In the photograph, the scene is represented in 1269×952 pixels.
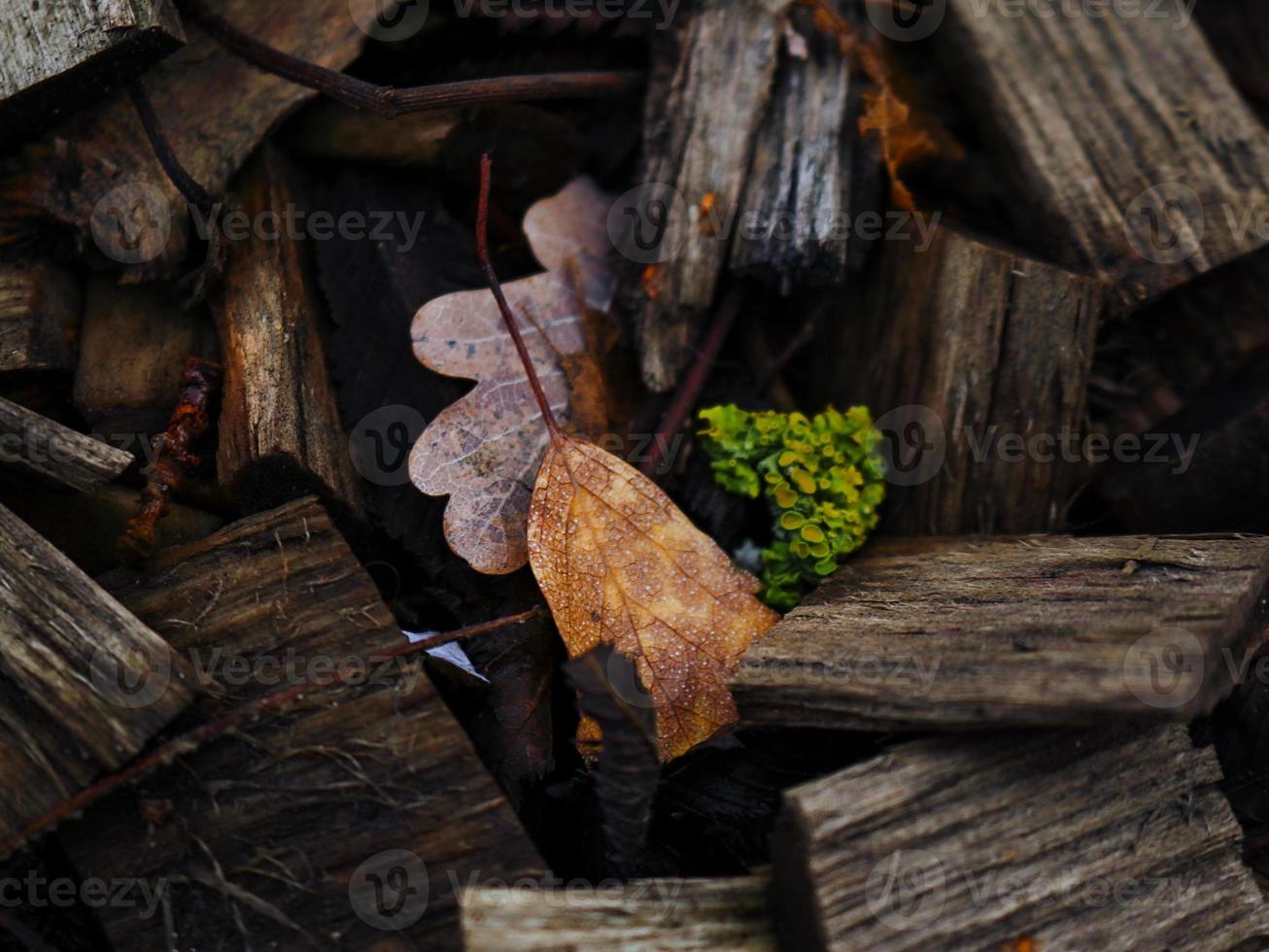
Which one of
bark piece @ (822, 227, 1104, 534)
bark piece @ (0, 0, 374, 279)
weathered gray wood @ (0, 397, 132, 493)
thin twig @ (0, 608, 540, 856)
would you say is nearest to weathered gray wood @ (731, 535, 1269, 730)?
bark piece @ (822, 227, 1104, 534)

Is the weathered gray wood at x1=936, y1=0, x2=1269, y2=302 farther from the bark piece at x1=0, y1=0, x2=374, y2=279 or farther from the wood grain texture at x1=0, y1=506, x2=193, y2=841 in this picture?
the wood grain texture at x1=0, y1=506, x2=193, y2=841

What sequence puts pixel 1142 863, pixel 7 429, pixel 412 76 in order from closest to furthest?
pixel 1142 863, pixel 7 429, pixel 412 76

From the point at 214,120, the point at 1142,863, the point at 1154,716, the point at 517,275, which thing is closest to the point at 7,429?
the point at 214,120

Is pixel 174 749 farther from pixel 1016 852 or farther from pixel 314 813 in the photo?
pixel 1016 852

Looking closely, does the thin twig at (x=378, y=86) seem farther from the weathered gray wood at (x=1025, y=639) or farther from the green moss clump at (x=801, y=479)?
the weathered gray wood at (x=1025, y=639)

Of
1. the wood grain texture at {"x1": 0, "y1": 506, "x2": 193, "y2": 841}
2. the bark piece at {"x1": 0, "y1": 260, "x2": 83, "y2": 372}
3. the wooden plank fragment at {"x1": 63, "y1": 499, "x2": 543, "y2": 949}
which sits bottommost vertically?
the wooden plank fragment at {"x1": 63, "y1": 499, "x2": 543, "y2": 949}

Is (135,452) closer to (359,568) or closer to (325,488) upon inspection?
(325,488)

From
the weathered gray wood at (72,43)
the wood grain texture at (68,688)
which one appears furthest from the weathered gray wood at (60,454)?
the weathered gray wood at (72,43)
